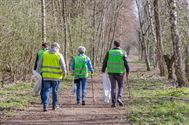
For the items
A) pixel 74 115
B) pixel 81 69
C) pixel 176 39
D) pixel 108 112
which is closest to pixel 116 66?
pixel 81 69

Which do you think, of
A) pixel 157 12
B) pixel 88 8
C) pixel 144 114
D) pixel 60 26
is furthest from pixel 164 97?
pixel 88 8

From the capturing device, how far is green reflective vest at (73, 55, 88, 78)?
14.8 meters

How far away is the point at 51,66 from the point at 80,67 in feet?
5.90

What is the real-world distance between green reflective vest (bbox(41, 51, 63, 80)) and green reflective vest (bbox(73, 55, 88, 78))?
1.60 metres

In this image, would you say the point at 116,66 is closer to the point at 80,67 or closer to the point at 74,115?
the point at 80,67

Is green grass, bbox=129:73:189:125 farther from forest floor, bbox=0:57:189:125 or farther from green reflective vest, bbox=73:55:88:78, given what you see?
green reflective vest, bbox=73:55:88:78

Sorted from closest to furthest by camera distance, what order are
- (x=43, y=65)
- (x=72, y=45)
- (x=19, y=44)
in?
1. (x=43, y=65)
2. (x=19, y=44)
3. (x=72, y=45)

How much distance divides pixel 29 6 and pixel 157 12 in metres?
8.38

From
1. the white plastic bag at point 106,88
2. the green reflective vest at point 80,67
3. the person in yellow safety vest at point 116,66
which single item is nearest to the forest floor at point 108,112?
the white plastic bag at point 106,88

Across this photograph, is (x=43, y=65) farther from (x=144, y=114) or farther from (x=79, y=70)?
(x=144, y=114)

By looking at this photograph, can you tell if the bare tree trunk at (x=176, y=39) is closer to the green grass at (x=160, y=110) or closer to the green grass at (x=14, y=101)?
the green grass at (x=160, y=110)

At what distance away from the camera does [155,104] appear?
46.1ft

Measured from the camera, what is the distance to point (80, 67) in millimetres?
14789

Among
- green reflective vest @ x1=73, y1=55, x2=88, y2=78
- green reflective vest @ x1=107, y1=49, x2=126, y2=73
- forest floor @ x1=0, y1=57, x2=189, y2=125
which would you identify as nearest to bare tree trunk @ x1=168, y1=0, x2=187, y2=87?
forest floor @ x1=0, y1=57, x2=189, y2=125
